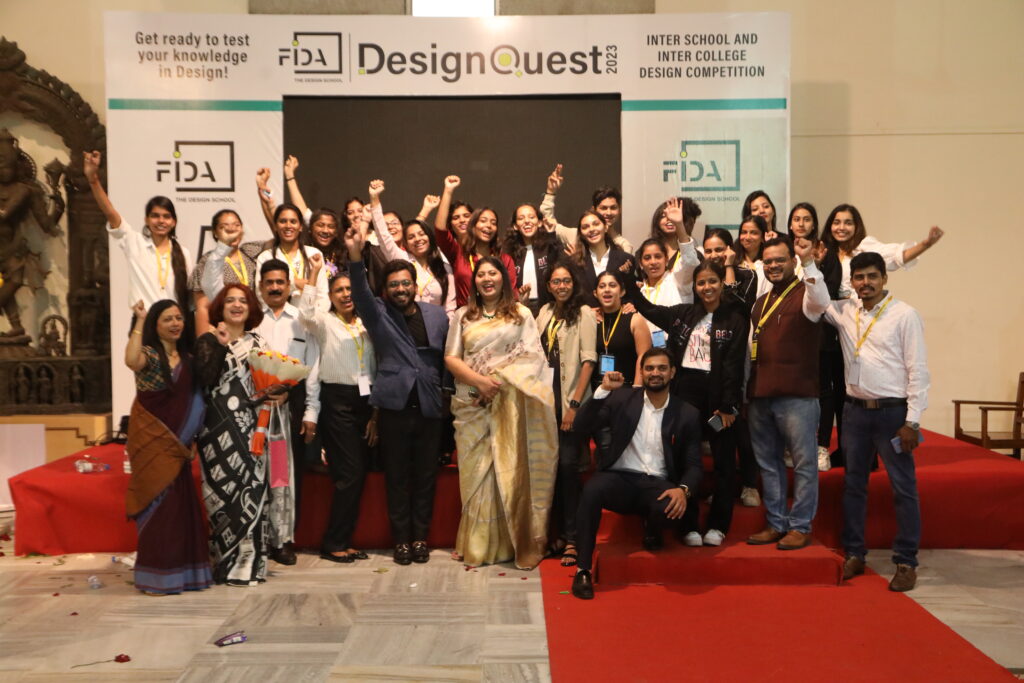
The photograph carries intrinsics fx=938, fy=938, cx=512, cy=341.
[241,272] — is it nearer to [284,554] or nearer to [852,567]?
[284,554]

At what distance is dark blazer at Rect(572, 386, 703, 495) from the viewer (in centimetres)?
448

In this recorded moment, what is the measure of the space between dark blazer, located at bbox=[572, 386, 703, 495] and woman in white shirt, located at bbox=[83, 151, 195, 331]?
258cm

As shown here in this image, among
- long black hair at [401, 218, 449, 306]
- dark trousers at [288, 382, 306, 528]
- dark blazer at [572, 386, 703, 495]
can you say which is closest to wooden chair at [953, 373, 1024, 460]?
dark blazer at [572, 386, 703, 495]

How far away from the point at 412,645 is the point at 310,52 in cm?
473

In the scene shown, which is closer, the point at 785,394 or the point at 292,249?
the point at 785,394

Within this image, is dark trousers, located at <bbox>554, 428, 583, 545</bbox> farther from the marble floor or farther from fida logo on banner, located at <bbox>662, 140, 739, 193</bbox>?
fida logo on banner, located at <bbox>662, 140, 739, 193</bbox>

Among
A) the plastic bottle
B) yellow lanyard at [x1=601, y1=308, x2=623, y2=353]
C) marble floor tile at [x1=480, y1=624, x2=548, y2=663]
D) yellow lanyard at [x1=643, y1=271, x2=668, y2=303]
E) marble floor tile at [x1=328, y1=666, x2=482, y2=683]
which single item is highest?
yellow lanyard at [x1=643, y1=271, x2=668, y2=303]

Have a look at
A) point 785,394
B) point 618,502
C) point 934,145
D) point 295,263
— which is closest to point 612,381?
point 618,502

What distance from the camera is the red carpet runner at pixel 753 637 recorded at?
3432 mm

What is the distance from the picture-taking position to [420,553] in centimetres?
493

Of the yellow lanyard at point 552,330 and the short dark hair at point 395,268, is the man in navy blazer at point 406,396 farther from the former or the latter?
the yellow lanyard at point 552,330

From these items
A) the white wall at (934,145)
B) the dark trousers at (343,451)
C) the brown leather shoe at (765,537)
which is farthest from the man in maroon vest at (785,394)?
the white wall at (934,145)

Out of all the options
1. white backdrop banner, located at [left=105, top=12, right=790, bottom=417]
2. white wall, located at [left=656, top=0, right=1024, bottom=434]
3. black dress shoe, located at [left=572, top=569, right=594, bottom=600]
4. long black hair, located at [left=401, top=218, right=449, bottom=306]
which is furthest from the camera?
white wall, located at [left=656, top=0, right=1024, bottom=434]

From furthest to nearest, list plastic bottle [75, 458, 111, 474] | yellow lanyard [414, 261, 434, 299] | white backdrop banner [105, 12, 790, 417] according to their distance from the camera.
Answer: white backdrop banner [105, 12, 790, 417], yellow lanyard [414, 261, 434, 299], plastic bottle [75, 458, 111, 474]
